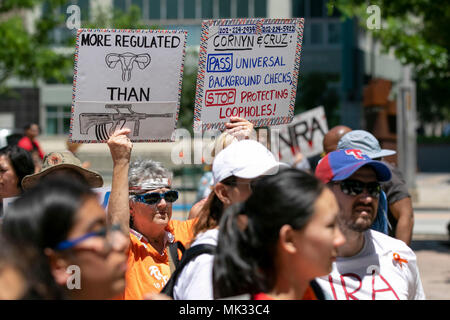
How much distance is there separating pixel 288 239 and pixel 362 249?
3.10ft

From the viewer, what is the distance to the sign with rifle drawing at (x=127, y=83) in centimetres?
398

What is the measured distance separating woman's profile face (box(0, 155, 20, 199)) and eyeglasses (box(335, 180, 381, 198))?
99.3 inches

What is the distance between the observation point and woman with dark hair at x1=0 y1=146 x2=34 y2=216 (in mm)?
4930

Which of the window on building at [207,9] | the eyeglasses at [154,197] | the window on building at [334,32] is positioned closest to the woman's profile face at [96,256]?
the eyeglasses at [154,197]

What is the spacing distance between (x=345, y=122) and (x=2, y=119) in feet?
65.6

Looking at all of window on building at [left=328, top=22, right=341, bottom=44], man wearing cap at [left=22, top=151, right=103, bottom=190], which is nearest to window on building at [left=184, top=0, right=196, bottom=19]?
window on building at [left=328, top=22, right=341, bottom=44]

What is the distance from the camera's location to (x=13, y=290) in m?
2.04

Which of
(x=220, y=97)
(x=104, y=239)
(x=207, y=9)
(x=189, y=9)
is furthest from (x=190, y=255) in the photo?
(x=189, y=9)

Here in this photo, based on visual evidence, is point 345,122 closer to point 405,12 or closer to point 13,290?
point 405,12

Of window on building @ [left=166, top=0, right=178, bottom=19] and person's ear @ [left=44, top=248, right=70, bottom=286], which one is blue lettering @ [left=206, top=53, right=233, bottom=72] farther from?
window on building @ [left=166, top=0, right=178, bottom=19]

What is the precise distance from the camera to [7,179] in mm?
4949

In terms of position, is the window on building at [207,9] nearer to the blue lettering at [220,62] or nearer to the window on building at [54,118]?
the window on building at [54,118]

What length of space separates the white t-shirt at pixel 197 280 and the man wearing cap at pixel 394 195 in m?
2.14
